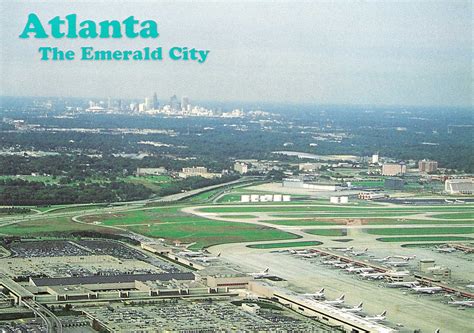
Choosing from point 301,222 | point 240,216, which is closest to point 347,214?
point 301,222

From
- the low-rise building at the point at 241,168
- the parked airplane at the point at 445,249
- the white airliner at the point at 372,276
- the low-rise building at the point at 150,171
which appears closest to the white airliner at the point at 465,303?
the white airliner at the point at 372,276

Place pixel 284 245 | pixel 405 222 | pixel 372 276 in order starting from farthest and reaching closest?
pixel 405 222 → pixel 284 245 → pixel 372 276

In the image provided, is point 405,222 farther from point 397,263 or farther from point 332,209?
point 397,263

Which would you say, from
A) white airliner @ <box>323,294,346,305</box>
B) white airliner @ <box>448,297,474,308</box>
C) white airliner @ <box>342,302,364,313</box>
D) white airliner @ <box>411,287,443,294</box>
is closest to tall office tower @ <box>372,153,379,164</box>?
white airliner @ <box>411,287,443,294</box>

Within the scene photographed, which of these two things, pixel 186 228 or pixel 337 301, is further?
pixel 186 228

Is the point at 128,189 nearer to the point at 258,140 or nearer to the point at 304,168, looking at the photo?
the point at 304,168

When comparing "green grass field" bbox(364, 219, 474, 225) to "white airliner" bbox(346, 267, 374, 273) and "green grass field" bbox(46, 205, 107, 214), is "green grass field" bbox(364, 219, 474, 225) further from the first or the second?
"green grass field" bbox(46, 205, 107, 214)

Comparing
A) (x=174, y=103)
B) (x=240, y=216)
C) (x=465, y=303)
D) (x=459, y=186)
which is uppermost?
(x=174, y=103)

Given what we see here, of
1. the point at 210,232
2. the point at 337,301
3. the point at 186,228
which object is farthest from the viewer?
the point at 186,228

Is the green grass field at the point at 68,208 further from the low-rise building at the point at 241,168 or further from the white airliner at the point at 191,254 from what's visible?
the low-rise building at the point at 241,168

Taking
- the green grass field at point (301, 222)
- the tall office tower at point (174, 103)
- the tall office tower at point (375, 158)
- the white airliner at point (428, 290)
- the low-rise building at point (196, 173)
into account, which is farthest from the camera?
the tall office tower at point (375, 158)

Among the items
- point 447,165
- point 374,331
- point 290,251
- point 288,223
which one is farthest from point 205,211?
point 374,331
